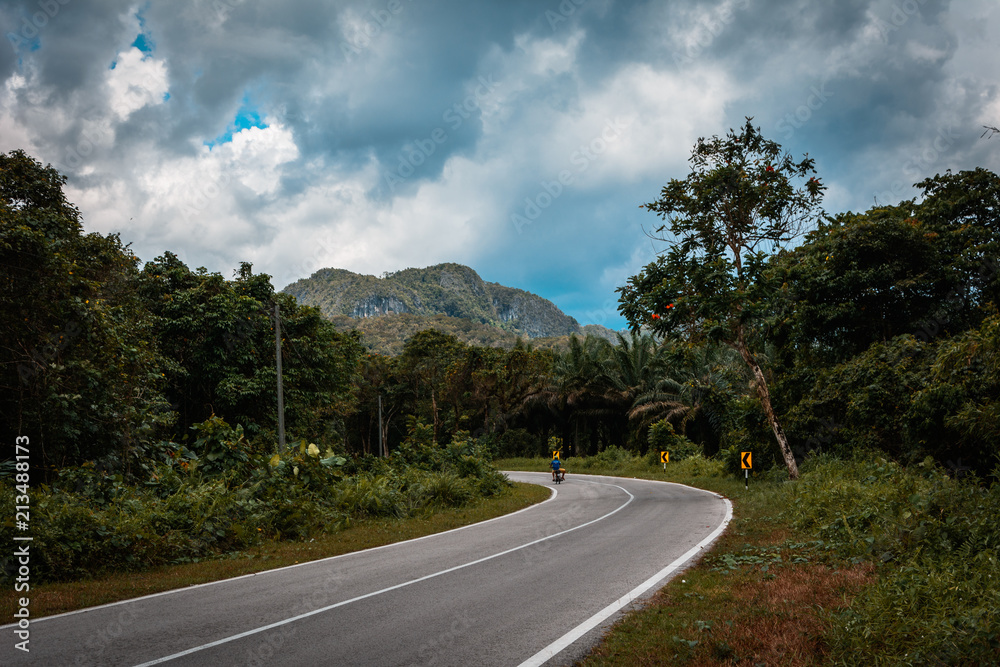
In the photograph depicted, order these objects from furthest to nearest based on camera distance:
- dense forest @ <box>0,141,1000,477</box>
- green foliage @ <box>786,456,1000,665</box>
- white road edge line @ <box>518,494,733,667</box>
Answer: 1. dense forest @ <box>0,141,1000,477</box>
2. white road edge line @ <box>518,494,733,667</box>
3. green foliage @ <box>786,456,1000,665</box>

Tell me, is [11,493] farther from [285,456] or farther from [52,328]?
[285,456]

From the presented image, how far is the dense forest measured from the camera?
36.2 ft

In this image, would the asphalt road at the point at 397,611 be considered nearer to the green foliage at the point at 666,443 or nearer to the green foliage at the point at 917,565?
the green foliage at the point at 917,565

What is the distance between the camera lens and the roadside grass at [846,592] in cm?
448

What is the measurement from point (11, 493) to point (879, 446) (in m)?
19.5

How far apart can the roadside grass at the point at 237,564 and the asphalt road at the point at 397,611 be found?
1.38 feet

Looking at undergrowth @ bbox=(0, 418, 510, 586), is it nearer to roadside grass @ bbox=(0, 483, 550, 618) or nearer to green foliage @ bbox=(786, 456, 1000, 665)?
roadside grass @ bbox=(0, 483, 550, 618)

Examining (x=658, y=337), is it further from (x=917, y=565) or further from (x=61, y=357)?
(x=61, y=357)

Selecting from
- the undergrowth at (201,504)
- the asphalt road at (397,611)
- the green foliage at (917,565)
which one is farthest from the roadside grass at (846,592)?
the undergrowth at (201,504)

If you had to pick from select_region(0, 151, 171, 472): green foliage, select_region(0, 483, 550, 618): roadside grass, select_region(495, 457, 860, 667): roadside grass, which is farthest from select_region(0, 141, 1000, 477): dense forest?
select_region(0, 483, 550, 618): roadside grass

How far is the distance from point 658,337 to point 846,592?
15893 millimetres

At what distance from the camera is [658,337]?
21578 millimetres

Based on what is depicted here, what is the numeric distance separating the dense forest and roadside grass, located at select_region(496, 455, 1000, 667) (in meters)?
2.07

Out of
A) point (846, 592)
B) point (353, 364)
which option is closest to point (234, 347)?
point (353, 364)
